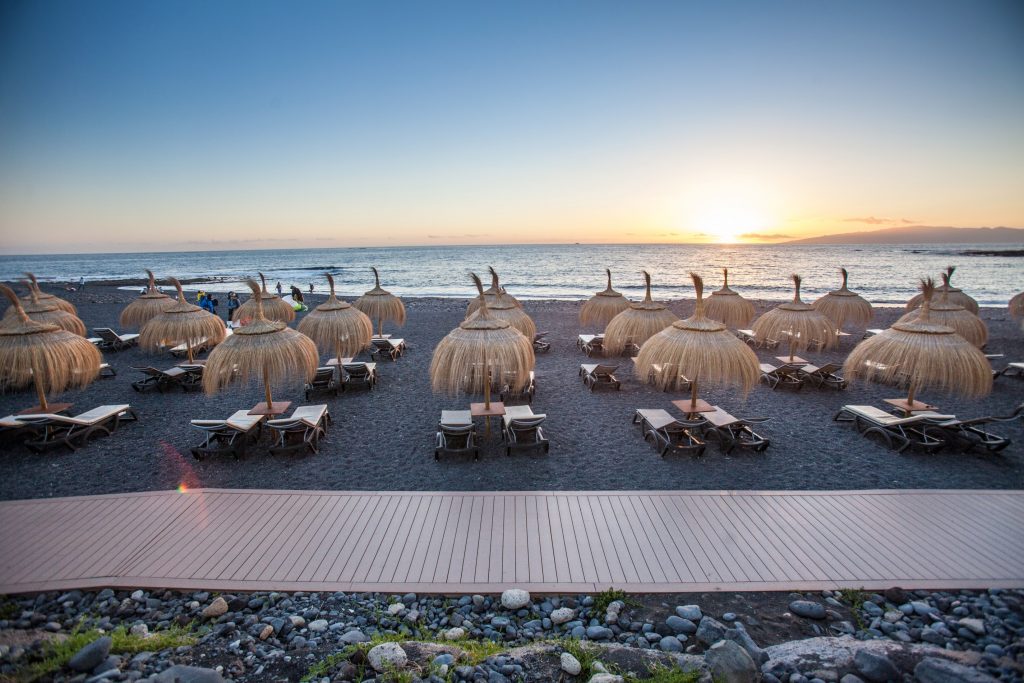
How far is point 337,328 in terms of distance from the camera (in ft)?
35.4

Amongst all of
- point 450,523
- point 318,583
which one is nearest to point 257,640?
point 318,583

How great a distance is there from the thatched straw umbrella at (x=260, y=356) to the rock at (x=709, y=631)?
719 cm

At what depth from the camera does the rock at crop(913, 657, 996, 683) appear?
9.92ft

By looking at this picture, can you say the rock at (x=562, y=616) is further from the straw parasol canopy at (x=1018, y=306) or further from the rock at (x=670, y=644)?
the straw parasol canopy at (x=1018, y=306)

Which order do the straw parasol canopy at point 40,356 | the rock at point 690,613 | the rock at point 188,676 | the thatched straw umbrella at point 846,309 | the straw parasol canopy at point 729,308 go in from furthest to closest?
the straw parasol canopy at point 729,308 → the thatched straw umbrella at point 846,309 → the straw parasol canopy at point 40,356 → the rock at point 690,613 → the rock at point 188,676

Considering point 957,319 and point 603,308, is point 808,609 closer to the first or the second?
point 603,308

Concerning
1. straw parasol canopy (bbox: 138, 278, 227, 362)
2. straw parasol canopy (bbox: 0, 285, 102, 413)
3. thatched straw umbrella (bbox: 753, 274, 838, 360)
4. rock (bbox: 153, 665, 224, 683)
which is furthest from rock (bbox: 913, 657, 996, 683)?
straw parasol canopy (bbox: 138, 278, 227, 362)

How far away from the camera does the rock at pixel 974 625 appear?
12.6ft

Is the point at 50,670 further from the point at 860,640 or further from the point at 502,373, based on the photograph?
the point at 860,640

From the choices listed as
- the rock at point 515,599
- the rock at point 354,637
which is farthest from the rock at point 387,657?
the rock at point 515,599

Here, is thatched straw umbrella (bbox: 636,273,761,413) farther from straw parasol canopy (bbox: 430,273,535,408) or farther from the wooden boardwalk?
straw parasol canopy (bbox: 430,273,535,408)

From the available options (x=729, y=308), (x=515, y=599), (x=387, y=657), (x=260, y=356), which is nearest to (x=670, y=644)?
(x=515, y=599)

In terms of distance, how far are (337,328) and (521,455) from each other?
5.89 meters

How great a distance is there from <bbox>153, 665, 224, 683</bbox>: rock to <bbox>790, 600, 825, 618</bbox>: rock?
15.7 feet
